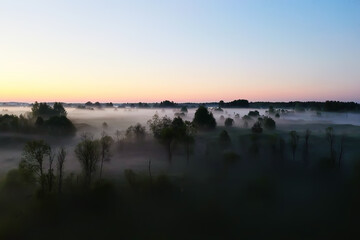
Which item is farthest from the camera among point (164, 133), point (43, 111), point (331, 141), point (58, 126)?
point (43, 111)

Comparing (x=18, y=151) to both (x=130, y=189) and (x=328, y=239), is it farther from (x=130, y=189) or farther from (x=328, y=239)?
(x=328, y=239)

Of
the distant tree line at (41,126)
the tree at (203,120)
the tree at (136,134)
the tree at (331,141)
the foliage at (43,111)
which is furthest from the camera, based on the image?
the foliage at (43,111)

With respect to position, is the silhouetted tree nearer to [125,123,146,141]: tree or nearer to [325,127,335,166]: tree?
[125,123,146,141]: tree

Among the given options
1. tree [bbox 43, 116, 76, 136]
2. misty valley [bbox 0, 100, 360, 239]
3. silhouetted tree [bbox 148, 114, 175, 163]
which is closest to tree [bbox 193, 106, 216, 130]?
silhouetted tree [bbox 148, 114, 175, 163]

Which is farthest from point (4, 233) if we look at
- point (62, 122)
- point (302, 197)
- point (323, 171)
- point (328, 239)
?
point (62, 122)

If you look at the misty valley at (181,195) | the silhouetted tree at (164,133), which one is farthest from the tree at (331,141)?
the silhouetted tree at (164,133)

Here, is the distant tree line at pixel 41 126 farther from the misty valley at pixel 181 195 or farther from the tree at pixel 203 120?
the tree at pixel 203 120

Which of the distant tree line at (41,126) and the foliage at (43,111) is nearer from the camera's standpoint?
the distant tree line at (41,126)

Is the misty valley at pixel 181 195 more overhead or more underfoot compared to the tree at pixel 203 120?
more underfoot

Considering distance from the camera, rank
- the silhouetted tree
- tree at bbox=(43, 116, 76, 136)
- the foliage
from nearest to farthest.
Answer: the silhouetted tree, tree at bbox=(43, 116, 76, 136), the foliage

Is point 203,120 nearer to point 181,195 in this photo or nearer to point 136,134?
point 136,134

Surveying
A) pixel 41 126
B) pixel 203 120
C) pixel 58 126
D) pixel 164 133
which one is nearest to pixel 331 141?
pixel 164 133

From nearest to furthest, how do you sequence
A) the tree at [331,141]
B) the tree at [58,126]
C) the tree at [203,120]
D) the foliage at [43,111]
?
the tree at [331,141], the tree at [58,126], the tree at [203,120], the foliage at [43,111]

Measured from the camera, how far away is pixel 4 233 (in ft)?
144
